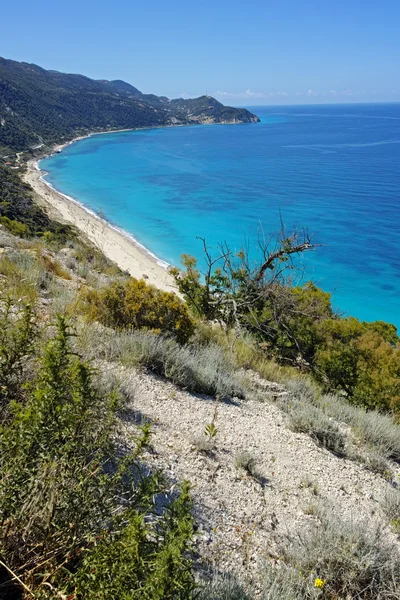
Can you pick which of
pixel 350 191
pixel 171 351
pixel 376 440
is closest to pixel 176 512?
pixel 171 351

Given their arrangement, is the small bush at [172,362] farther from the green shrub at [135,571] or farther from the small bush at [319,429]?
the green shrub at [135,571]

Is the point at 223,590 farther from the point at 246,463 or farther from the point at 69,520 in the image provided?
the point at 246,463

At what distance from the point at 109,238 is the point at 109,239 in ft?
→ 0.83

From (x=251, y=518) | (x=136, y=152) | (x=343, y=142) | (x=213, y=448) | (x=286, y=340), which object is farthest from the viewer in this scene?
(x=343, y=142)

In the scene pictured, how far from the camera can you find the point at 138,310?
6.36 meters

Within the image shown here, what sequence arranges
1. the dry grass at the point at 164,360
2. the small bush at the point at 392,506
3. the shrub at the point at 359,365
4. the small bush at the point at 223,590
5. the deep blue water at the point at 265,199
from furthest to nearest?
the deep blue water at the point at 265,199 → the shrub at the point at 359,365 → the dry grass at the point at 164,360 → the small bush at the point at 392,506 → the small bush at the point at 223,590

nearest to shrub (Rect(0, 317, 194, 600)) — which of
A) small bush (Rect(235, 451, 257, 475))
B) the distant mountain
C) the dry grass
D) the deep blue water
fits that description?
small bush (Rect(235, 451, 257, 475))

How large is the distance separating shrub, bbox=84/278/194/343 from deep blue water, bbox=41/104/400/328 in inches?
274

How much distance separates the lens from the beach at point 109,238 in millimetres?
23234

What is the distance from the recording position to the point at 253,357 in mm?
7793

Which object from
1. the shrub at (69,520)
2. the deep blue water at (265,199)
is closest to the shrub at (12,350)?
the shrub at (69,520)

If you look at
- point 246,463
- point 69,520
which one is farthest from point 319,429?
point 69,520

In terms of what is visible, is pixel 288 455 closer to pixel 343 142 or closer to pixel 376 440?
pixel 376 440

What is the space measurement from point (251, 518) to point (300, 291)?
29.2 ft
